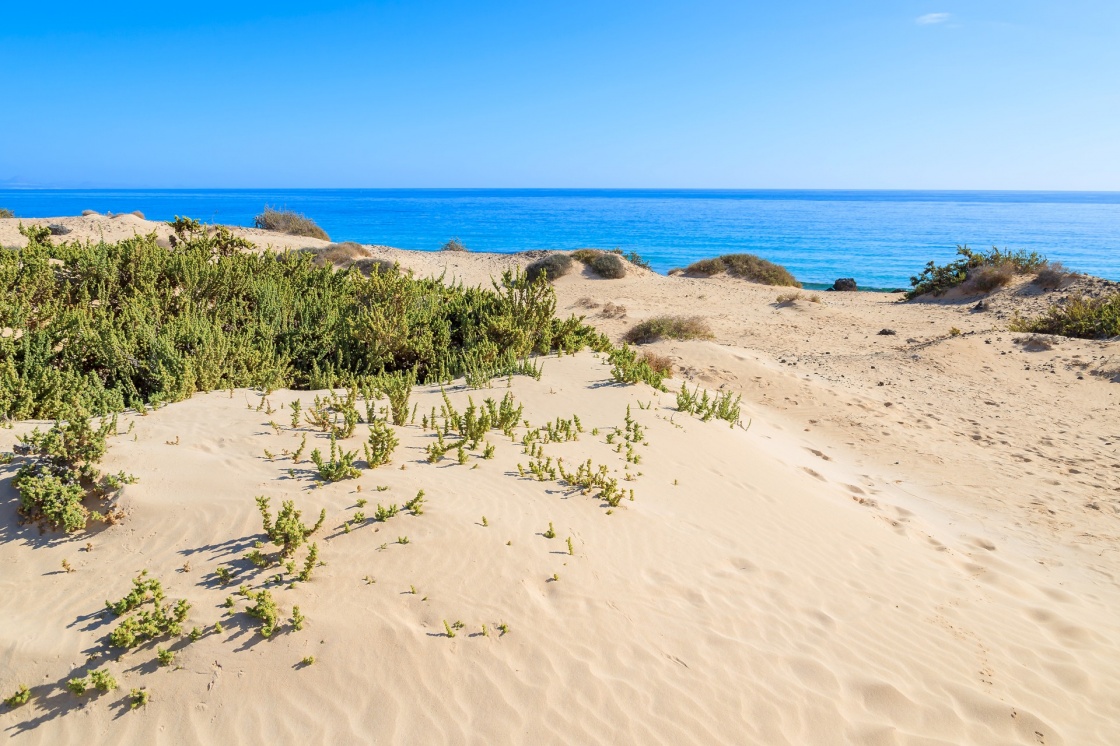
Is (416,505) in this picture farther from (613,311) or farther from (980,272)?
(980,272)

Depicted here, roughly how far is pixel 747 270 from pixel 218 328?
22.1 metres

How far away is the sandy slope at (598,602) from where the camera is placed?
297cm

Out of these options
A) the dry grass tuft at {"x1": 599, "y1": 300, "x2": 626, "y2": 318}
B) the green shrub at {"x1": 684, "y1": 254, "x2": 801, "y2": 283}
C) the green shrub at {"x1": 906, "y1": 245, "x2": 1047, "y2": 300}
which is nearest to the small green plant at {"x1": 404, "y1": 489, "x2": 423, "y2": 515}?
the dry grass tuft at {"x1": 599, "y1": 300, "x2": 626, "y2": 318}

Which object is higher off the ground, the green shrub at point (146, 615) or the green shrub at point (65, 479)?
the green shrub at point (65, 479)

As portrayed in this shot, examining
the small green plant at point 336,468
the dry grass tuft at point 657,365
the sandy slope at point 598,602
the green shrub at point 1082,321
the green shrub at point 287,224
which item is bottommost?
the sandy slope at point 598,602

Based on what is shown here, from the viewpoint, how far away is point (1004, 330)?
13805mm

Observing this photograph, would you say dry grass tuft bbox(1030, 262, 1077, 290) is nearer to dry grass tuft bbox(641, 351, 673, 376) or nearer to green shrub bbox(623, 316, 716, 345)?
green shrub bbox(623, 316, 716, 345)

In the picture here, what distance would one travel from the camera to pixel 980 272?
20016 millimetres

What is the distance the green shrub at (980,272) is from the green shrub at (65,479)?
23269mm

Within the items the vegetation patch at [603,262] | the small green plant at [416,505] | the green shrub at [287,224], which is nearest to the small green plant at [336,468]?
the small green plant at [416,505]

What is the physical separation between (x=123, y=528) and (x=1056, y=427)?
11597mm

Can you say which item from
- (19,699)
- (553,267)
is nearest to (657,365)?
(19,699)

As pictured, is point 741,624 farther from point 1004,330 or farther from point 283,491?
point 1004,330

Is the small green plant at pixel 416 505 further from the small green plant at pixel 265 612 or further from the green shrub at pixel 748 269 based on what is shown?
the green shrub at pixel 748 269
